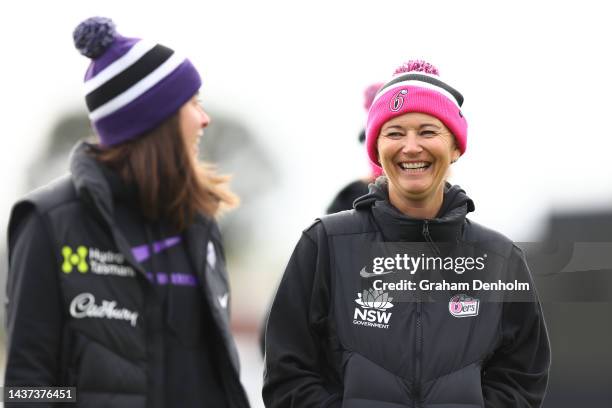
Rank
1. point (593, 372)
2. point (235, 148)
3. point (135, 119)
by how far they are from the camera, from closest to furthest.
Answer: point (135, 119)
point (593, 372)
point (235, 148)

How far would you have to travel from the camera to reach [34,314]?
3.07 m

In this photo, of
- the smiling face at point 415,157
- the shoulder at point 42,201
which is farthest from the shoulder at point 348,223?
the shoulder at point 42,201

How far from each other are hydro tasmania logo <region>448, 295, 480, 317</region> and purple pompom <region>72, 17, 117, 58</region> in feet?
4.80

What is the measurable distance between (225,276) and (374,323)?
536mm

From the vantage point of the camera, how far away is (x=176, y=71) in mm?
3422

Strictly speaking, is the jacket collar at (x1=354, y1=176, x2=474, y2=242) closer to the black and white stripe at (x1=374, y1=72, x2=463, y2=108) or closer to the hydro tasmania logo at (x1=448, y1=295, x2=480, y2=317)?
the hydro tasmania logo at (x1=448, y1=295, x2=480, y2=317)

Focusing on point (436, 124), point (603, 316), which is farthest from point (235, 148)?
point (436, 124)

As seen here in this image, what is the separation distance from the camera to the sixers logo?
12.1 ft

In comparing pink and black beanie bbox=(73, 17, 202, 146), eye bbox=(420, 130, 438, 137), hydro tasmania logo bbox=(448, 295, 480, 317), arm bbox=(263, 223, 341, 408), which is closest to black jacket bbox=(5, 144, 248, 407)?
pink and black beanie bbox=(73, 17, 202, 146)

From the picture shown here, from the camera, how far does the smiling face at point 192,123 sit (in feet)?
11.1

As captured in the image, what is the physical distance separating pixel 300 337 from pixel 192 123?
829mm

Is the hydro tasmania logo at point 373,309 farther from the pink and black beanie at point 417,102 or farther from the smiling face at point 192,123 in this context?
the smiling face at point 192,123

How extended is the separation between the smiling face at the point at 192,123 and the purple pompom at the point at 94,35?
326 millimetres

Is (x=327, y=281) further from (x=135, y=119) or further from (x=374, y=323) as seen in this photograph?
(x=135, y=119)
